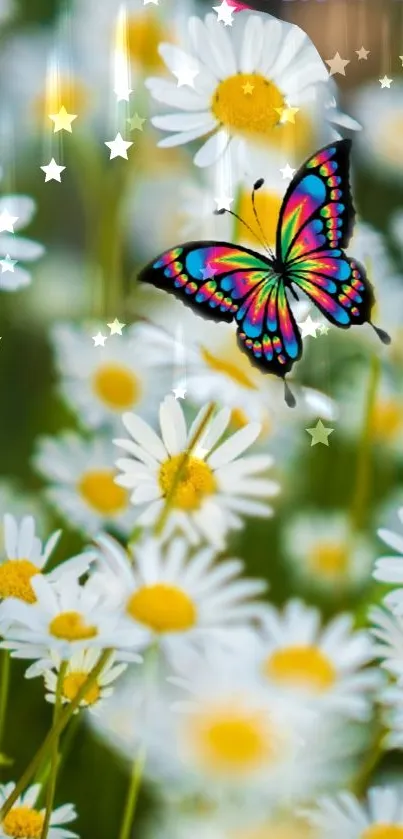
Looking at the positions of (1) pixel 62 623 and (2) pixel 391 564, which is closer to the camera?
(1) pixel 62 623

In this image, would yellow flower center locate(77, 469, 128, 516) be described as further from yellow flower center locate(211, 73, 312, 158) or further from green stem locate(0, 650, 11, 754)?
yellow flower center locate(211, 73, 312, 158)

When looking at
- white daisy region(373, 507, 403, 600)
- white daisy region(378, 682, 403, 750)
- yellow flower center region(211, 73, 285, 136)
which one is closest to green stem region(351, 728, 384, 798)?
white daisy region(378, 682, 403, 750)

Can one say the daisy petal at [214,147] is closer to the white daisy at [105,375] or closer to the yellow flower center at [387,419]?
the white daisy at [105,375]

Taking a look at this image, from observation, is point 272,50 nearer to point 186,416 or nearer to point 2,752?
point 186,416

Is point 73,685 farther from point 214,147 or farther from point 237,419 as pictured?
point 214,147

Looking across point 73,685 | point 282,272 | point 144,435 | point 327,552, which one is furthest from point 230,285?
point 73,685

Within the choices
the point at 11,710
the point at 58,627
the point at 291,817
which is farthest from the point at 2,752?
the point at 291,817

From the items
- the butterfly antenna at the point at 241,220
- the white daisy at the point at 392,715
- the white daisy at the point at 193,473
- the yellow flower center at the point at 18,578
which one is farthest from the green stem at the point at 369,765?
the butterfly antenna at the point at 241,220

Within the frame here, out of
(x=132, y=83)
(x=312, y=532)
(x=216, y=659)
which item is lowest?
(x=216, y=659)
